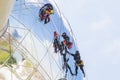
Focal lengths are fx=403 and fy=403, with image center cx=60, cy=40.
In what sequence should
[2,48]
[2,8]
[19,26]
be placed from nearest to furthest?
[2,8], [2,48], [19,26]

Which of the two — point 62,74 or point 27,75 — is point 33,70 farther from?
point 62,74

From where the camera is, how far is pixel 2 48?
661 inches

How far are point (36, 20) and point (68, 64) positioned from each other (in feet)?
8.20

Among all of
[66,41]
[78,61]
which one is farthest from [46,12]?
[78,61]

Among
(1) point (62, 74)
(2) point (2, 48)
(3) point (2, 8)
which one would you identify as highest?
(3) point (2, 8)

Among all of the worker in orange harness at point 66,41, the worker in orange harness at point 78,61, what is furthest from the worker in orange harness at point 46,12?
the worker in orange harness at point 78,61

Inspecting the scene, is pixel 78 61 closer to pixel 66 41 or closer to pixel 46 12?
pixel 66 41

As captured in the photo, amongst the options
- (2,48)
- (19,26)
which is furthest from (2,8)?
(19,26)

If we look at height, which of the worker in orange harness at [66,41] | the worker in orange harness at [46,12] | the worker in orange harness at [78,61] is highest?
the worker in orange harness at [46,12]

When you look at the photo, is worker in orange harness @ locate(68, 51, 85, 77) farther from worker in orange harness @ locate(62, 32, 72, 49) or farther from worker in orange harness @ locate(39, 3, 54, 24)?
Answer: worker in orange harness @ locate(39, 3, 54, 24)

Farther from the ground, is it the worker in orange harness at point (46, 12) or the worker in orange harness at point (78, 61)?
the worker in orange harness at point (46, 12)

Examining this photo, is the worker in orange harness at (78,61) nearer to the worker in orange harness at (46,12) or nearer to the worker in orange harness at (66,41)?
the worker in orange harness at (66,41)

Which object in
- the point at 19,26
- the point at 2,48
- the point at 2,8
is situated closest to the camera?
the point at 2,8

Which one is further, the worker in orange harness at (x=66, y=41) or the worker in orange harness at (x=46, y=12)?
the worker in orange harness at (x=66, y=41)
